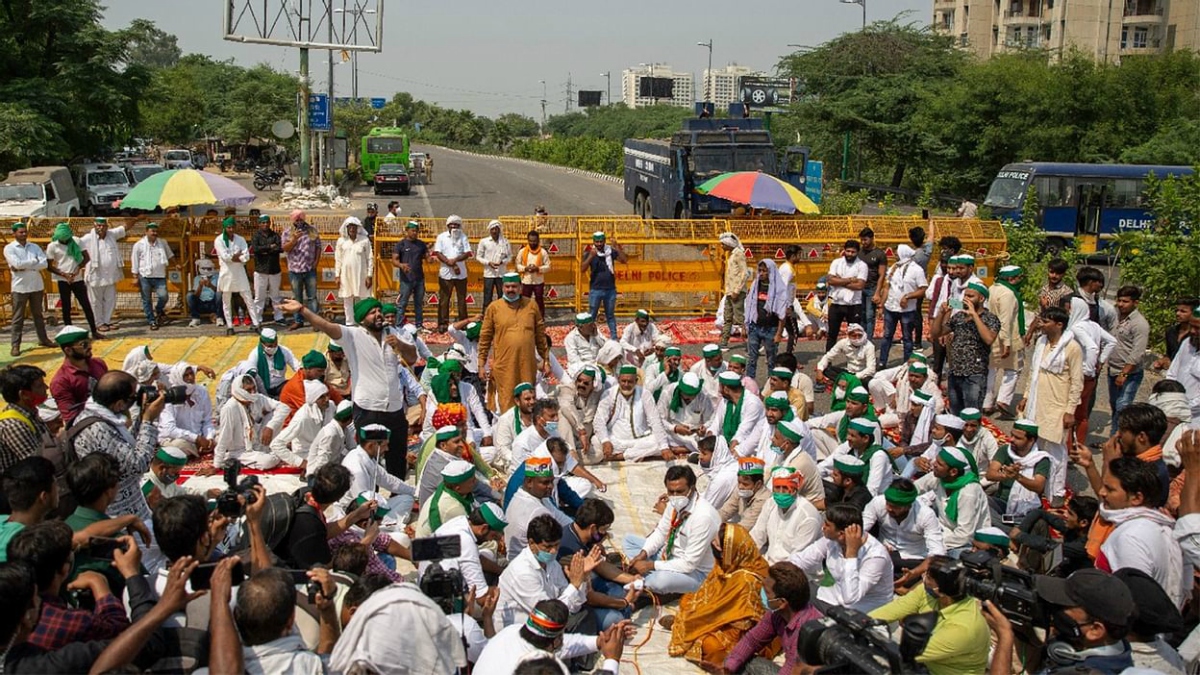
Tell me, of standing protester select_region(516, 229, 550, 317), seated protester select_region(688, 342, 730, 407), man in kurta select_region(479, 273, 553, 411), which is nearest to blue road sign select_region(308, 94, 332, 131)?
standing protester select_region(516, 229, 550, 317)

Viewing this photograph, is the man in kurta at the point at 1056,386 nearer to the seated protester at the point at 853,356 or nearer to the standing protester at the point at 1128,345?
the standing protester at the point at 1128,345

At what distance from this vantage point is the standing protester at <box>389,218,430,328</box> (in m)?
13.2

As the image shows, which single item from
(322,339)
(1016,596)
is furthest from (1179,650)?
(322,339)

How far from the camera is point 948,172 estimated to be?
37031mm

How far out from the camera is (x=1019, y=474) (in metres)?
7.37

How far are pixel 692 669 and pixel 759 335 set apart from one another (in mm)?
6114

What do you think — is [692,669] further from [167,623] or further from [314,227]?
[314,227]

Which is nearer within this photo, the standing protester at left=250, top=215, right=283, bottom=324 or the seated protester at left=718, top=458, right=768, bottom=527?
the seated protester at left=718, top=458, right=768, bottom=527

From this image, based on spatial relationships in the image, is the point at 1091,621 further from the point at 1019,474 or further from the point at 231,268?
the point at 231,268

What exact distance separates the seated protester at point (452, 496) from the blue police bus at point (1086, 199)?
63.2 ft

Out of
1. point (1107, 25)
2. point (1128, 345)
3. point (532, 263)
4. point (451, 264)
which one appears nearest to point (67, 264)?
point (451, 264)

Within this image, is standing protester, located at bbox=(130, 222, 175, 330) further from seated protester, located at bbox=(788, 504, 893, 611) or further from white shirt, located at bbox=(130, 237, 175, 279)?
seated protester, located at bbox=(788, 504, 893, 611)

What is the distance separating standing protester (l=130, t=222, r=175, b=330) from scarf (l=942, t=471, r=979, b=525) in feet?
34.2

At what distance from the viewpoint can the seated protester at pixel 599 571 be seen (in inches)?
235
